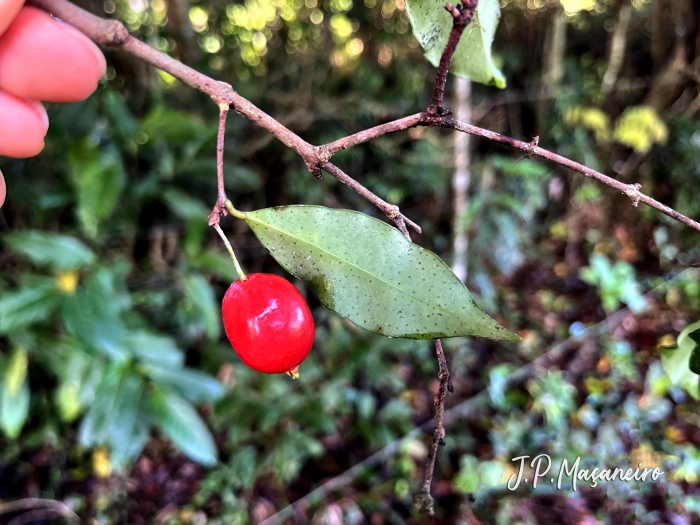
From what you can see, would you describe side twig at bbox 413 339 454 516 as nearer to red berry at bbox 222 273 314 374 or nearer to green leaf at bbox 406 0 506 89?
red berry at bbox 222 273 314 374

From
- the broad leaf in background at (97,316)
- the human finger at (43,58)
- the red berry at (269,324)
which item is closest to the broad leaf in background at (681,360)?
the red berry at (269,324)

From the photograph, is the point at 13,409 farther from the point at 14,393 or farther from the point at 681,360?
the point at 681,360

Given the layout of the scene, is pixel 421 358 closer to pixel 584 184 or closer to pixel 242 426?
pixel 242 426

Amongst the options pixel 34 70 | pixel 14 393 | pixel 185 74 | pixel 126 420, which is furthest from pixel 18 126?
pixel 14 393

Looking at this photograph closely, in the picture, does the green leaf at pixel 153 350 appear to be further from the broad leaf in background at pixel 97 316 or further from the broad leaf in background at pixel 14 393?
the broad leaf in background at pixel 14 393

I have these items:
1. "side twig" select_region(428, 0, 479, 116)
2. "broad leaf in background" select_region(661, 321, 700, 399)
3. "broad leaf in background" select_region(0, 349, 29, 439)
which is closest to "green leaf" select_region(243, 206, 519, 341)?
"side twig" select_region(428, 0, 479, 116)

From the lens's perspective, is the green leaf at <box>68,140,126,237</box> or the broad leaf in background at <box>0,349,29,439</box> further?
the broad leaf in background at <box>0,349,29,439</box>
